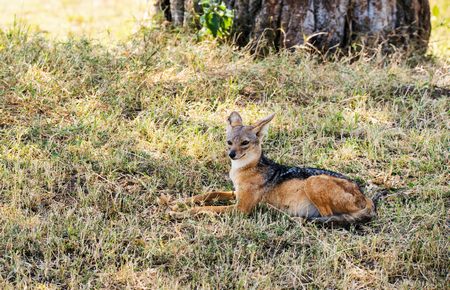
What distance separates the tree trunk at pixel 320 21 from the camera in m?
8.86

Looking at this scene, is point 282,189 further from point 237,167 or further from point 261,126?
point 261,126

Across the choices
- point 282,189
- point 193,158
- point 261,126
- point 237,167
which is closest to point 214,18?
point 193,158

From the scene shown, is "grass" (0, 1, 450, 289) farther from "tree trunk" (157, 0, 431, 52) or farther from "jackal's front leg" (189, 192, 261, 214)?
"tree trunk" (157, 0, 431, 52)

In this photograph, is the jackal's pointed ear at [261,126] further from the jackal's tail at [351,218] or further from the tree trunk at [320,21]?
the tree trunk at [320,21]

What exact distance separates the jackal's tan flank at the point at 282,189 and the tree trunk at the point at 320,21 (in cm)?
251

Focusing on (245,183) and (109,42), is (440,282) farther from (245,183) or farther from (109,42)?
(109,42)

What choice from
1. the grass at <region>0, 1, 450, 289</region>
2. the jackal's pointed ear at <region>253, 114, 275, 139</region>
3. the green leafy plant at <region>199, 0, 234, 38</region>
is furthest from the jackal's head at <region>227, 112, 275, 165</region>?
the green leafy plant at <region>199, 0, 234, 38</region>

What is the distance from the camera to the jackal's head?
6.40 m

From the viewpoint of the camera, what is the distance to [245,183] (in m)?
6.37

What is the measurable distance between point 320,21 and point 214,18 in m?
1.23

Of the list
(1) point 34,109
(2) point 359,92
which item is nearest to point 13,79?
(1) point 34,109

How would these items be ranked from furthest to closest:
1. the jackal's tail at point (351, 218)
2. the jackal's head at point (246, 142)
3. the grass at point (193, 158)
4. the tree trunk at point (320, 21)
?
the tree trunk at point (320, 21) → the jackal's head at point (246, 142) → the jackal's tail at point (351, 218) → the grass at point (193, 158)

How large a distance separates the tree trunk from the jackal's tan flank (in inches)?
99.0

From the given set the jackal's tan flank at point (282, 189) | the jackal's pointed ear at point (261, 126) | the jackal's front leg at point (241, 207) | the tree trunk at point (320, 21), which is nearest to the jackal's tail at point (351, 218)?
the jackal's tan flank at point (282, 189)
